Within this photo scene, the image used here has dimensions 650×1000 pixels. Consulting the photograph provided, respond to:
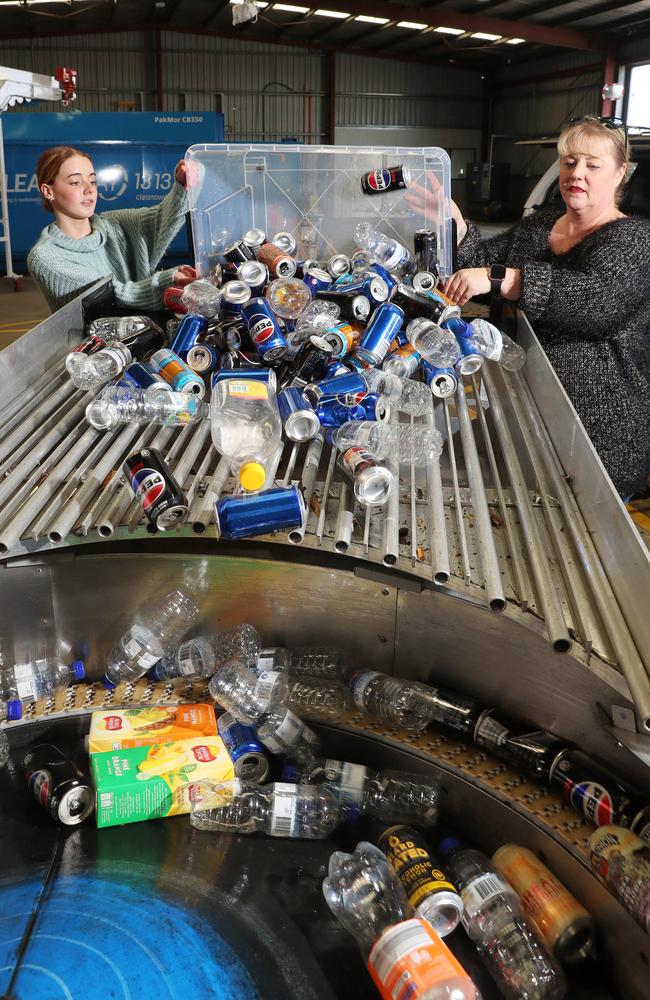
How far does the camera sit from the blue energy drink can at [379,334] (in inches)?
91.0

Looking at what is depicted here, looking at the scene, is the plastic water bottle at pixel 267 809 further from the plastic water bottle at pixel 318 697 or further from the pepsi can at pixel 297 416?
the pepsi can at pixel 297 416

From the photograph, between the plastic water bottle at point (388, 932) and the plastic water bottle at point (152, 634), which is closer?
the plastic water bottle at point (388, 932)

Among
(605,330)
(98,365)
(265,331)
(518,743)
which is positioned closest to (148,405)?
Answer: (98,365)

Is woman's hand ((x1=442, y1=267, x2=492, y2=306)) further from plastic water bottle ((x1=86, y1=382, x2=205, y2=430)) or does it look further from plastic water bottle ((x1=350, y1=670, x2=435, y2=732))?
plastic water bottle ((x1=350, y1=670, x2=435, y2=732))

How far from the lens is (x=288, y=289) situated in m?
2.58

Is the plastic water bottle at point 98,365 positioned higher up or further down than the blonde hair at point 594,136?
further down

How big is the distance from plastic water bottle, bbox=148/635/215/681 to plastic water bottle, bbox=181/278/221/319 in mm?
1046

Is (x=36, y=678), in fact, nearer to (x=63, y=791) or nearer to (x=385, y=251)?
(x=63, y=791)

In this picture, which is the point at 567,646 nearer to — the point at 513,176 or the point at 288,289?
the point at 288,289

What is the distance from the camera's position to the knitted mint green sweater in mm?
3096

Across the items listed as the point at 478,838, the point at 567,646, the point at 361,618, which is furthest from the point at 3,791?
the point at 567,646

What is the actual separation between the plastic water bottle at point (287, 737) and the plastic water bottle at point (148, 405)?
2.74ft

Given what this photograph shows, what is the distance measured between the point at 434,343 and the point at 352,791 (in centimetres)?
130

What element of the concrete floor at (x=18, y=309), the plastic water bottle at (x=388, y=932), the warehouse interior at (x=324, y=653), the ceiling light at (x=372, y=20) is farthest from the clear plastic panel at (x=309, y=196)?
the ceiling light at (x=372, y=20)
